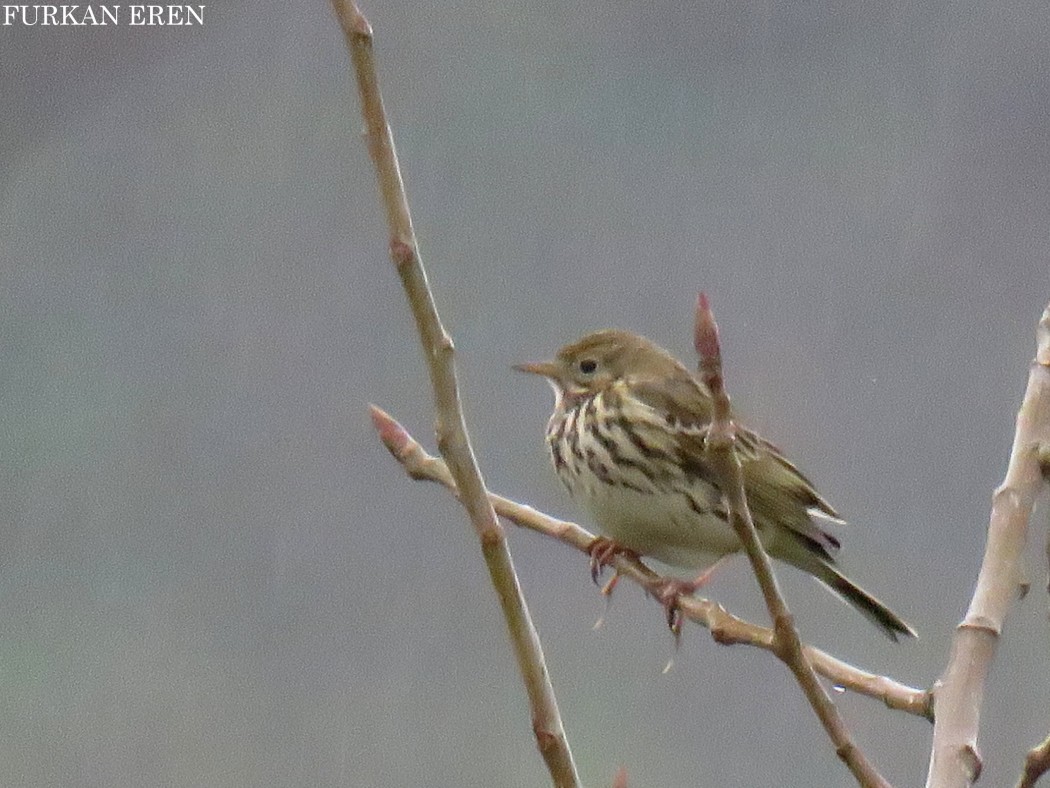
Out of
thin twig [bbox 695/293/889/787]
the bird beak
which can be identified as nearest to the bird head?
the bird beak

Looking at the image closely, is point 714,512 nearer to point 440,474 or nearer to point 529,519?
point 529,519

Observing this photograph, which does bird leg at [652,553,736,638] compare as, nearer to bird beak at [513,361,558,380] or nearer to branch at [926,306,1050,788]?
branch at [926,306,1050,788]

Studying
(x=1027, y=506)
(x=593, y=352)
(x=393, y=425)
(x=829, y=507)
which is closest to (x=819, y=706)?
(x=1027, y=506)

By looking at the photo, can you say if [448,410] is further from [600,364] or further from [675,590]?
[600,364]

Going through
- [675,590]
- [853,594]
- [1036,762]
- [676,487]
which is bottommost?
[853,594]

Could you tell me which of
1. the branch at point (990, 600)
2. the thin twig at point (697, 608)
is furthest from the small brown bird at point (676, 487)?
the branch at point (990, 600)

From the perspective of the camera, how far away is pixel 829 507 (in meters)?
2.98

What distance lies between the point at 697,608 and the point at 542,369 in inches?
75.5

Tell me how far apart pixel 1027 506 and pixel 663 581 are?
3.20 feet

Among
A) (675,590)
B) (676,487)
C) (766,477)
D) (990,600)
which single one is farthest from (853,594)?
(990,600)

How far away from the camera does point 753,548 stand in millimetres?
1149

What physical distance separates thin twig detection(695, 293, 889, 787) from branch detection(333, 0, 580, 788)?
Result: 0.54ft

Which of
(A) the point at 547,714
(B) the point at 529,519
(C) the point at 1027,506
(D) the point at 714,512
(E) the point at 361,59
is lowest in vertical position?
(D) the point at 714,512

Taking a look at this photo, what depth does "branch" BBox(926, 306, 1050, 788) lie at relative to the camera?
119 centimetres
